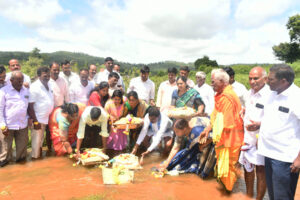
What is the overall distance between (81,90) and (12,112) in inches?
61.6

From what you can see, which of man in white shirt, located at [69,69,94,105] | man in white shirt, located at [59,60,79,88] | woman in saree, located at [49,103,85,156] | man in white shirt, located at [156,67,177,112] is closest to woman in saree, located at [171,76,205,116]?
man in white shirt, located at [156,67,177,112]

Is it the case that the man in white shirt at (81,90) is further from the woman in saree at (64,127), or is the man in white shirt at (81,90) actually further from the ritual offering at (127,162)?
the ritual offering at (127,162)

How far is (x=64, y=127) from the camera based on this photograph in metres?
4.83

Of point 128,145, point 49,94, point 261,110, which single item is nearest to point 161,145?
point 128,145

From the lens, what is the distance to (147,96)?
608 centimetres

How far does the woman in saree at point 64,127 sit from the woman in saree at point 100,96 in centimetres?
30

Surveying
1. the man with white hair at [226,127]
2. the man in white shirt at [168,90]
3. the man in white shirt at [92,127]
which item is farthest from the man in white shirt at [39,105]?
the man with white hair at [226,127]

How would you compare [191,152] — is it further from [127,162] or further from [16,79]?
[16,79]

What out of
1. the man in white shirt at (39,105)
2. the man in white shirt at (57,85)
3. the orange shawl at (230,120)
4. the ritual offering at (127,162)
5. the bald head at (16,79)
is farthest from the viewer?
the man in white shirt at (57,85)

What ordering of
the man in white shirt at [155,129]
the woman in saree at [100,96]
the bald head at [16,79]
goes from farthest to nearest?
the woman in saree at [100,96], the man in white shirt at [155,129], the bald head at [16,79]

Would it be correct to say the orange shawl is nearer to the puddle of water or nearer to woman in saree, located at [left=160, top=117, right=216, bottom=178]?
woman in saree, located at [left=160, top=117, right=216, bottom=178]

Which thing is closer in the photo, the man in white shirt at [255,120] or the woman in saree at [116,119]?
the man in white shirt at [255,120]

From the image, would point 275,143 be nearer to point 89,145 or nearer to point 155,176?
point 155,176

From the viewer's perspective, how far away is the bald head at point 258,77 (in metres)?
3.07
